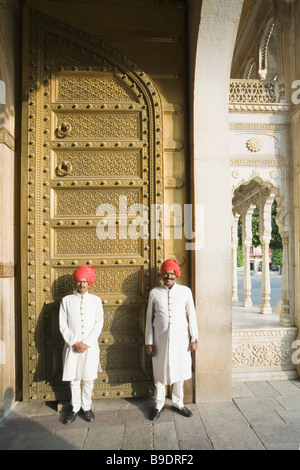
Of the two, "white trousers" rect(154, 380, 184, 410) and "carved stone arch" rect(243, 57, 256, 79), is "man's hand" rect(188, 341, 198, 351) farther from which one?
"carved stone arch" rect(243, 57, 256, 79)

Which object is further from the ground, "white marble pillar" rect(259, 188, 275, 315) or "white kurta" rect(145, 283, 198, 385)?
"white marble pillar" rect(259, 188, 275, 315)

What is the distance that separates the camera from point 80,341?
8.55 ft

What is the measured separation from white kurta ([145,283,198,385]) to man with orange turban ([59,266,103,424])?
55 cm

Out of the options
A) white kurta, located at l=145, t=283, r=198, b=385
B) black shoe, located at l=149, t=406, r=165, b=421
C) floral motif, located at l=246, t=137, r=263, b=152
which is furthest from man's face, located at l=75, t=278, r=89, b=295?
floral motif, located at l=246, t=137, r=263, b=152

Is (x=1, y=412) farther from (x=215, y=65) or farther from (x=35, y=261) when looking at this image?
(x=215, y=65)

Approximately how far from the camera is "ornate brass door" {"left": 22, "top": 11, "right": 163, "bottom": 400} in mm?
2904

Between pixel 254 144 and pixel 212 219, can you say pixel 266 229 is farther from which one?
pixel 212 219

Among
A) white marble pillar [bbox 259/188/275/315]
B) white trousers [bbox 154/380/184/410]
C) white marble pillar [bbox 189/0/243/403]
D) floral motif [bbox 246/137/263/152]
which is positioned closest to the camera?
white trousers [bbox 154/380/184/410]

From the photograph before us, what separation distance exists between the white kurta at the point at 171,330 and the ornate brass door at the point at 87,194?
10.8 inches

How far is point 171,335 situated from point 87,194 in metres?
1.70

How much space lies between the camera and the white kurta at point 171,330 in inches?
103

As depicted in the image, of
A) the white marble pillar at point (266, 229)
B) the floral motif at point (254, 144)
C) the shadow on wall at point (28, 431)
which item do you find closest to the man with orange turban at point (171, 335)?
the shadow on wall at point (28, 431)

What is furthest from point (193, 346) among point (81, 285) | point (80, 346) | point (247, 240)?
point (247, 240)

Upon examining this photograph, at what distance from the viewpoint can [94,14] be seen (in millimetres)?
3012
